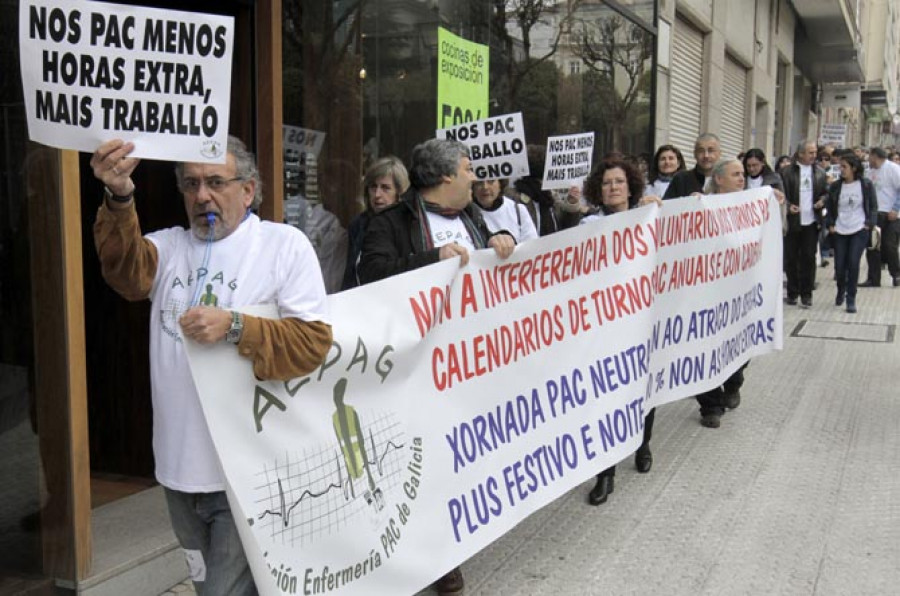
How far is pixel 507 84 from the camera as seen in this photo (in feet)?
26.1

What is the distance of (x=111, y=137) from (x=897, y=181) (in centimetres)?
1272

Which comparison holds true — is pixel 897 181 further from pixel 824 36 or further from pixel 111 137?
pixel 824 36

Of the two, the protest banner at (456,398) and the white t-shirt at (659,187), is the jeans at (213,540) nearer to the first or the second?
the protest banner at (456,398)

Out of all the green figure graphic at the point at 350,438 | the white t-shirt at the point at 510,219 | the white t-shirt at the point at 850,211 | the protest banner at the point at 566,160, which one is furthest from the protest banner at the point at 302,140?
the white t-shirt at the point at 850,211

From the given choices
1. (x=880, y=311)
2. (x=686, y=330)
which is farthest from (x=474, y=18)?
(x=880, y=311)

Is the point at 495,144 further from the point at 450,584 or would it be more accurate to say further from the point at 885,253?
the point at 885,253

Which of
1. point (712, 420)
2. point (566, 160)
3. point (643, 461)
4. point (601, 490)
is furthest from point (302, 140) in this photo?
point (712, 420)

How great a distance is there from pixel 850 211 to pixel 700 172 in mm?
4875

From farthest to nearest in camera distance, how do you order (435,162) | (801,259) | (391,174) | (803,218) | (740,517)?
(801,259) < (803,218) < (391,174) < (740,517) < (435,162)

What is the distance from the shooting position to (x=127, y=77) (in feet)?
7.45

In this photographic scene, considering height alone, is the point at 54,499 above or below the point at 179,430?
below

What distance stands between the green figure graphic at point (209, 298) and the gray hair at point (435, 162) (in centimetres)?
139

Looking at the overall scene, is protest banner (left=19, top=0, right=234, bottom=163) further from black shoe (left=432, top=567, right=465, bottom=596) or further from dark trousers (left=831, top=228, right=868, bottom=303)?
dark trousers (left=831, top=228, right=868, bottom=303)

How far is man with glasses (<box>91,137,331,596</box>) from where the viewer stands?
241 centimetres
